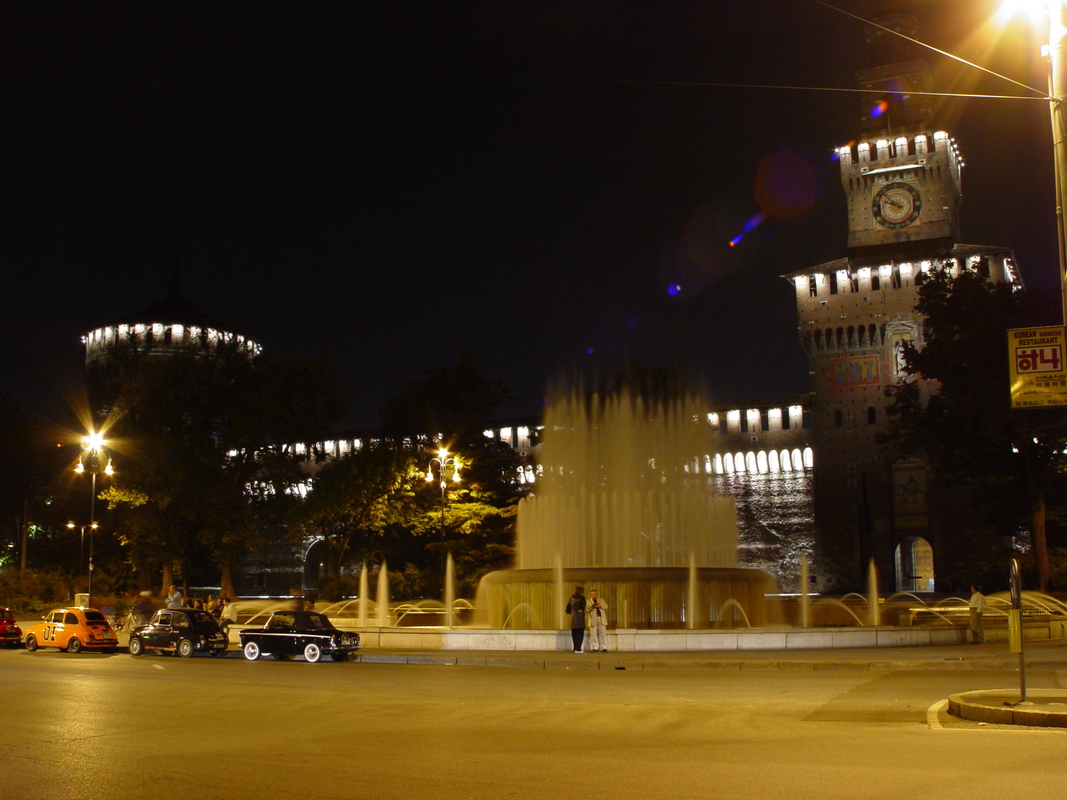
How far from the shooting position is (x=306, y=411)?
39094 mm

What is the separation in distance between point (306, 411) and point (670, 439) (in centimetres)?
1424

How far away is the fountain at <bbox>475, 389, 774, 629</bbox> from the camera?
20672 millimetres

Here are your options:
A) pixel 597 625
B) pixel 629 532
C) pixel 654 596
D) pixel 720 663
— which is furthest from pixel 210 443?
pixel 720 663

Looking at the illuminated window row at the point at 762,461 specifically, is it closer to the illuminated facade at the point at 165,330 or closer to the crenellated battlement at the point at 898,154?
the crenellated battlement at the point at 898,154

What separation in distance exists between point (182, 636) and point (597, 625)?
26.2 feet

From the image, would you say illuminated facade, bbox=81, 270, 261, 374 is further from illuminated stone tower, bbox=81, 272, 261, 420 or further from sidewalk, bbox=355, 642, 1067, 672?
sidewalk, bbox=355, 642, 1067, 672

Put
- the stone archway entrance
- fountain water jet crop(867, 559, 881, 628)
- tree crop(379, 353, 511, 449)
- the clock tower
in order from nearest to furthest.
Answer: fountain water jet crop(867, 559, 881, 628) < tree crop(379, 353, 511, 449) < the stone archway entrance < the clock tower

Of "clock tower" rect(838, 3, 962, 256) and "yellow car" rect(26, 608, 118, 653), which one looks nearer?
"yellow car" rect(26, 608, 118, 653)

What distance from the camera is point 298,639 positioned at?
18391 millimetres

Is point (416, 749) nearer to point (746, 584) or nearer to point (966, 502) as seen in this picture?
point (746, 584)

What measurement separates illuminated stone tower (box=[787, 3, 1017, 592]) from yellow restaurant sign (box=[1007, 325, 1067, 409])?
4487 centimetres

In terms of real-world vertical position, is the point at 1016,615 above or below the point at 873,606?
above

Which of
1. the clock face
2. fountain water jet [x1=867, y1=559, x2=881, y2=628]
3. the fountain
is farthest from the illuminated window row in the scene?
fountain water jet [x1=867, y1=559, x2=881, y2=628]

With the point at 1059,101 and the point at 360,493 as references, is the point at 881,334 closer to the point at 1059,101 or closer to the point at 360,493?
the point at 360,493
